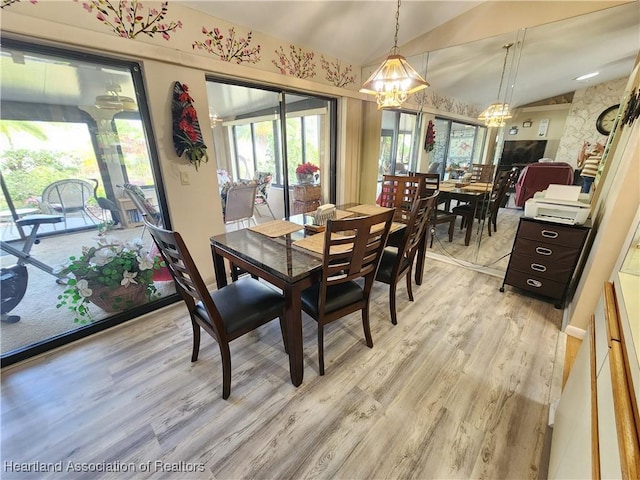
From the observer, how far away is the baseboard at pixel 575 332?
6.22 ft

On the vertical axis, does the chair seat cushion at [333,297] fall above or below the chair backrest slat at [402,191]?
below

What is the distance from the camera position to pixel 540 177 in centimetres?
250

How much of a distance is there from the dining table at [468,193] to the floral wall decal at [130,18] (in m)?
3.14

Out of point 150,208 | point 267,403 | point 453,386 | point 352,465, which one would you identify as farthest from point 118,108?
point 453,386

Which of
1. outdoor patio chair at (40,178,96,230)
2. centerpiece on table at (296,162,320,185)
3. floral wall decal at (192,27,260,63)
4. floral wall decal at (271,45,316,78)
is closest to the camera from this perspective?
outdoor patio chair at (40,178,96,230)

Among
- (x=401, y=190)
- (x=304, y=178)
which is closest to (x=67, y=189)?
(x=304, y=178)

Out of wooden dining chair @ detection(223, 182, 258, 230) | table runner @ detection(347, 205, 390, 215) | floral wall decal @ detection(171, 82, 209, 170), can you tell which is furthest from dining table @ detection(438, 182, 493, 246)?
floral wall decal @ detection(171, 82, 209, 170)

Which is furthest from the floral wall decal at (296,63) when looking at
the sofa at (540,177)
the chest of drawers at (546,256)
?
the chest of drawers at (546,256)

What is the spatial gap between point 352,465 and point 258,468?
1.41 ft

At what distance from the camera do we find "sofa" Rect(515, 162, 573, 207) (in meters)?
2.36

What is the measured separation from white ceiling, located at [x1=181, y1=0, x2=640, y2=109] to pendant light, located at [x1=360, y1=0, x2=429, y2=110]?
1080 millimetres

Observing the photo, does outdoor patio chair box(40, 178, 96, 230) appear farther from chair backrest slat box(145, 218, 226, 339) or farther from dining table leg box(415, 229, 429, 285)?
dining table leg box(415, 229, 429, 285)

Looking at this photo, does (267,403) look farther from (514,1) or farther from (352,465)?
(514,1)

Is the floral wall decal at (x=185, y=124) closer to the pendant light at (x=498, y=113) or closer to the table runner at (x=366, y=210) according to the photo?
the table runner at (x=366, y=210)
